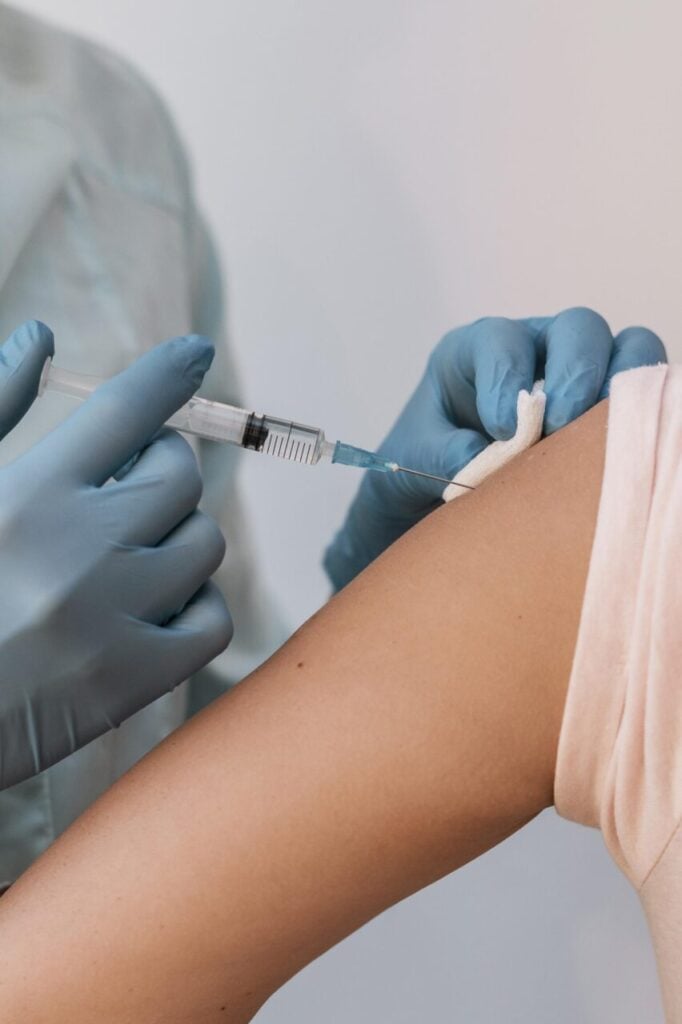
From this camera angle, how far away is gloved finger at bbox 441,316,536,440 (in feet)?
3.08

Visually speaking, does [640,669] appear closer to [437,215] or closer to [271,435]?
[271,435]

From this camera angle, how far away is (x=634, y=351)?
1.03m

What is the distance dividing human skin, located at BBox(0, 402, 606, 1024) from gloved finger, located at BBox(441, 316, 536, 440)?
0.23 metres

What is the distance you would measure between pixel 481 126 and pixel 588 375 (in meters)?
0.66

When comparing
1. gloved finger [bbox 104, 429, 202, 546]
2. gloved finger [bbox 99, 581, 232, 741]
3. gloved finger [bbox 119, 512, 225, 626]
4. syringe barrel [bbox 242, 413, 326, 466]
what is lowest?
gloved finger [bbox 99, 581, 232, 741]

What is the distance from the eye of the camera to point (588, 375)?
0.93 meters

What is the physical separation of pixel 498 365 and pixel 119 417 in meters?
0.39

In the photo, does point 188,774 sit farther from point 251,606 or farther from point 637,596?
point 251,606

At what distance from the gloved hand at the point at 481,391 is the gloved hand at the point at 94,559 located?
30 centimetres

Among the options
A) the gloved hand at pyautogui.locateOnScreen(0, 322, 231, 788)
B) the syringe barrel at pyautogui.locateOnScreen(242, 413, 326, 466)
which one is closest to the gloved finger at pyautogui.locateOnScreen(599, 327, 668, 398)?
the syringe barrel at pyautogui.locateOnScreen(242, 413, 326, 466)

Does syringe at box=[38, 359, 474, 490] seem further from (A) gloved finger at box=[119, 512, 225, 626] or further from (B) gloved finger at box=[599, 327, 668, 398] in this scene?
(B) gloved finger at box=[599, 327, 668, 398]

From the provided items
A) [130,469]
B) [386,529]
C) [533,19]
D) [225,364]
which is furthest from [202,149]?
[130,469]

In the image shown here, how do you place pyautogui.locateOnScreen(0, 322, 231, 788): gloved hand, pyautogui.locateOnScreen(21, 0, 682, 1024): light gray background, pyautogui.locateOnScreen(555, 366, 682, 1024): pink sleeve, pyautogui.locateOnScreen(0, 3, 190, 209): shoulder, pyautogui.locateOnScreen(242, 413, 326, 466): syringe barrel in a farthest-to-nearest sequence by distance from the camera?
pyautogui.locateOnScreen(21, 0, 682, 1024): light gray background → pyautogui.locateOnScreen(0, 3, 190, 209): shoulder → pyautogui.locateOnScreen(242, 413, 326, 466): syringe barrel → pyautogui.locateOnScreen(0, 322, 231, 788): gloved hand → pyautogui.locateOnScreen(555, 366, 682, 1024): pink sleeve

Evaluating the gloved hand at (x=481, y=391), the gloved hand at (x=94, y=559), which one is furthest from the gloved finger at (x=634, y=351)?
the gloved hand at (x=94, y=559)
